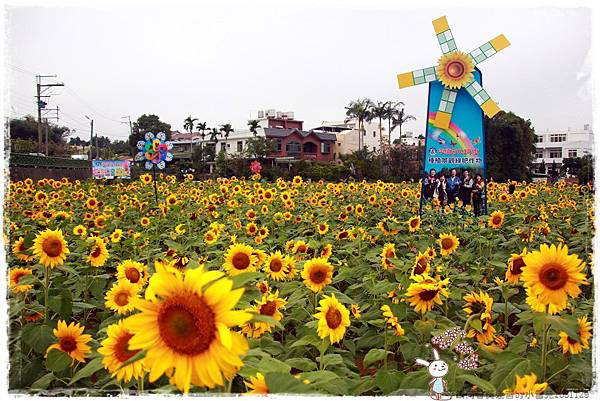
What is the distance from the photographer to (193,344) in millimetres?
987

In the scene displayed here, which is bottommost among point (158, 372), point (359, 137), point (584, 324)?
point (584, 324)

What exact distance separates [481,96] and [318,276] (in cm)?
522

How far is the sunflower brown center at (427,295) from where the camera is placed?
208 cm

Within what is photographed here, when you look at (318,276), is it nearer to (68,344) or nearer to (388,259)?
(388,259)

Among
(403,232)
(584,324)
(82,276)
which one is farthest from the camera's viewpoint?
(403,232)

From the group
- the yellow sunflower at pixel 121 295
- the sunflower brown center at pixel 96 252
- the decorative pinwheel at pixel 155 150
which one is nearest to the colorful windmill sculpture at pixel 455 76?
the decorative pinwheel at pixel 155 150

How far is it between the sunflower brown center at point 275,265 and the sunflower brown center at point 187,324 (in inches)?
67.8

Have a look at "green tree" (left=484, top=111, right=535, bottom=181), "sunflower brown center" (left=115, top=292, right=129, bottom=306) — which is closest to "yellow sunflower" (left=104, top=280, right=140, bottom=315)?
"sunflower brown center" (left=115, top=292, right=129, bottom=306)

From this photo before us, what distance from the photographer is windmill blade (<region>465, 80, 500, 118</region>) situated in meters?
6.66

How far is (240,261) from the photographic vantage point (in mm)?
2557

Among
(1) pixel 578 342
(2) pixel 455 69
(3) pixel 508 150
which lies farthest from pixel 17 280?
(3) pixel 508 150

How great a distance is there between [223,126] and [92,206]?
45.0 meters

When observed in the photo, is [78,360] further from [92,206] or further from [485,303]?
[92,206]

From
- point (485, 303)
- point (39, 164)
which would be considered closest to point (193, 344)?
point (485, 303)
